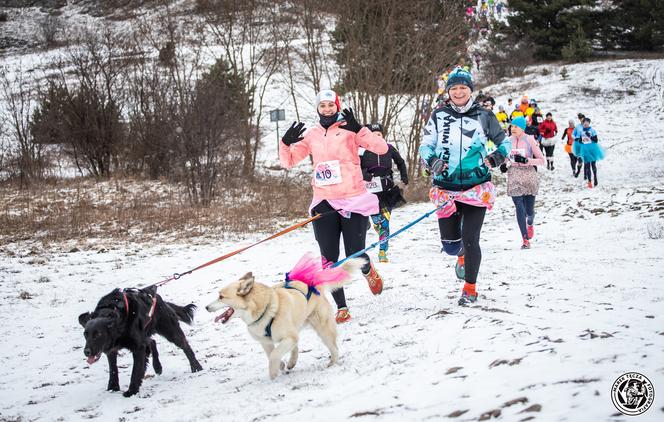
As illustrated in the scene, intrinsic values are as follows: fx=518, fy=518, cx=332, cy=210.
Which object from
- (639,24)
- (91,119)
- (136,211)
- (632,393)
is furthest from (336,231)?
(639,24)

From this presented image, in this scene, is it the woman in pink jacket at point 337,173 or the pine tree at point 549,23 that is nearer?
the woman in pink jacket at point 337,173

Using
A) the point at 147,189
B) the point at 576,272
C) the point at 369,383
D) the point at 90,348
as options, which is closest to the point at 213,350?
the point at 90,348

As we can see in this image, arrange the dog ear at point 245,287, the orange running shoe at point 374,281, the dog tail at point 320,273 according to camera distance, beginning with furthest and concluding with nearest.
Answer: the orange running shoe at point 374,281 → the dog tail at point 320,273 → the dog ear at point 245,287

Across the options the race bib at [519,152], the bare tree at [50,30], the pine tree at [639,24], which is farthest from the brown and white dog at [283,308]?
the bare tree at [50,30]

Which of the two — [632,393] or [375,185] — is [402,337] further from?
[375,185]

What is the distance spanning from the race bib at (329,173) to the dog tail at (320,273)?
0.92m

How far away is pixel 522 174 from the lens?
8.07m

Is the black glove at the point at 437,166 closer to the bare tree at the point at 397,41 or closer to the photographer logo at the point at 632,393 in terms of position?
the photographer logo at the point at 632,393

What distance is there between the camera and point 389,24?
15.1 m

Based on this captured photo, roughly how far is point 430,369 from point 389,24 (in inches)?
531

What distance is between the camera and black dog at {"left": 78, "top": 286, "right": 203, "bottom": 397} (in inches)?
150

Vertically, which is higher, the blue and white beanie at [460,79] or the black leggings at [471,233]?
the blue and white beanie at [460,79]

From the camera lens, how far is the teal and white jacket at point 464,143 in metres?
4.57

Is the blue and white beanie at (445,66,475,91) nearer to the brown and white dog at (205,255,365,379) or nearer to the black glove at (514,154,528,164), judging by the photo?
the brown and white dog at (205,255,365,379)
